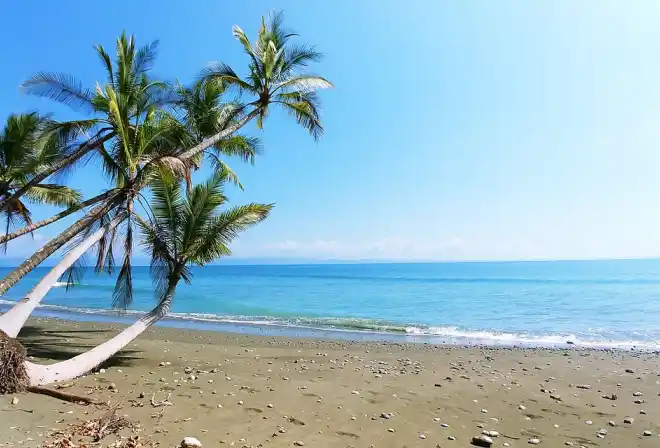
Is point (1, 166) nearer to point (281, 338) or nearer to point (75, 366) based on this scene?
point (75, 366)

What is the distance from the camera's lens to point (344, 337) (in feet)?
58.0

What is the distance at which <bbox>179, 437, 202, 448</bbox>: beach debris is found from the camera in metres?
4.96

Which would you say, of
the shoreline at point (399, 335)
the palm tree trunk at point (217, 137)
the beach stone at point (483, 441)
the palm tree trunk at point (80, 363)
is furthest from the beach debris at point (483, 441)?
the shoreline at point (399, 335)

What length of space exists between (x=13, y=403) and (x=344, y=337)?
42.7ft

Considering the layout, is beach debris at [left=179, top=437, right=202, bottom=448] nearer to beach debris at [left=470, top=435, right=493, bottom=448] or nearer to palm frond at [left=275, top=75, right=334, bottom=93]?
beach debris at [left=470, top=435, right=493, bottom=448]

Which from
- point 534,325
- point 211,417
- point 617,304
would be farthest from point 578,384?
point 617,304

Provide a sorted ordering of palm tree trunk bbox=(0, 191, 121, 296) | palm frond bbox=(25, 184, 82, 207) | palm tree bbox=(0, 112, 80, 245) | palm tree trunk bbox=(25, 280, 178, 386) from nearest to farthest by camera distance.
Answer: palm tree trunk bbox=(25, 280, 178, 386)
palm tree trunk bbox=(0, 191, 121, 296)
palm tree bbox=(0, 112, 80, 245)
palm frond bbox=(25, 184, 82, 207)

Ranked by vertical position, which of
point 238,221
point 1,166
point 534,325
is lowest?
point 534,325

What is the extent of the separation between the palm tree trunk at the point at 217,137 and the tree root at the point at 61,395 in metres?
5.95

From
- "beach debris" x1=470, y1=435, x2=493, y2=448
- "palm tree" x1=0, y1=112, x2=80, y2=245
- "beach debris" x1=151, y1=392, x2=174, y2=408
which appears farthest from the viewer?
"palm tree" x1=0, y1=112, x2=80, y2=245

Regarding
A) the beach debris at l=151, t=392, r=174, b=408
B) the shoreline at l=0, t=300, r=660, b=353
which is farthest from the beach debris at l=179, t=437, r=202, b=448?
the shoreline at l=0, t=300, r=660, b=353

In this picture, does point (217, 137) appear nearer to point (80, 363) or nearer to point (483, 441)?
point (80, 363)

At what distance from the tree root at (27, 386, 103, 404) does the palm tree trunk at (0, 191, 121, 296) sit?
2.27 meters

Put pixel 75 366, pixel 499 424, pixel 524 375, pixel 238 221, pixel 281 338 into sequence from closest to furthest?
pixel 499 424
pixel 75 366
pixel 524 375
pixel 238 221
pixel 281 338
